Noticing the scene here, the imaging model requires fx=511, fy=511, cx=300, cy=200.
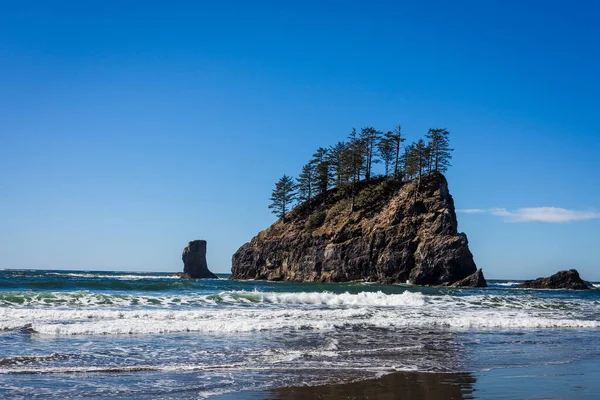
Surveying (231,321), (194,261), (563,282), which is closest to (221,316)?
(231,321)

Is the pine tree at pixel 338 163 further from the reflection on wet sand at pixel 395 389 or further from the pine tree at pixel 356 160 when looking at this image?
the reflection on wet sand at pixel 395 389

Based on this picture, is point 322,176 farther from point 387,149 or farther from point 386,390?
point 386,390

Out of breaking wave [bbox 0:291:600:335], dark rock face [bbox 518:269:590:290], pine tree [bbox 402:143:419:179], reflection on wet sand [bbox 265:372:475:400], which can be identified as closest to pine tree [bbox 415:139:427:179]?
pine tree [bbox 402:143:419:179]

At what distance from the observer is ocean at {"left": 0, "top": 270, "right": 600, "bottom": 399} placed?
33.2ft

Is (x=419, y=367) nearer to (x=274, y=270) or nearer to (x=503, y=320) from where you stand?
(x=503, y=320)

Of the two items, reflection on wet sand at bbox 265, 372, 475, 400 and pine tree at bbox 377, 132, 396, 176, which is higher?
pine tree at bbox 377, 132, 396, 176

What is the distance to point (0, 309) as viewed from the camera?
880 inches

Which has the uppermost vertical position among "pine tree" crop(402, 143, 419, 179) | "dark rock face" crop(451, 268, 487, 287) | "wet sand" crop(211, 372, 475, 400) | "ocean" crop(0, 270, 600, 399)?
"pine tree" crop(402, 143, 419, 179)

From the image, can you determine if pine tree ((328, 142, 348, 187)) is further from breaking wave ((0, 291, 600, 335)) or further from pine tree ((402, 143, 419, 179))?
breaking wave ((0, 291, 600, 335))

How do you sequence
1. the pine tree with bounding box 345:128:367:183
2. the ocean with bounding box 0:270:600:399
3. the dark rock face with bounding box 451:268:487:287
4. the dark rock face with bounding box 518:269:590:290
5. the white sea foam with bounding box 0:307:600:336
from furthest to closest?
the pine tree with bounding box 345:128:367:183, the dark rock face with bounding box 518:269:590:290, the dark rock face with bounding box 451:268:487:287, the white sea foam with bounding box 0:307:600:336, the ocean with bounding box 0:270:600:399

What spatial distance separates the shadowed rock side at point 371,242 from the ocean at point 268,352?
37069 mm

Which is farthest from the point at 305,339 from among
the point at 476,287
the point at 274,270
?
the point at 274,270

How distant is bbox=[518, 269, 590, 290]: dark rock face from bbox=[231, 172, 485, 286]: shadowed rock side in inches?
397

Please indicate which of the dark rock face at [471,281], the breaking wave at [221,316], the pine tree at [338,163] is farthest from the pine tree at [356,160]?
the breaking wave at [221,316]
